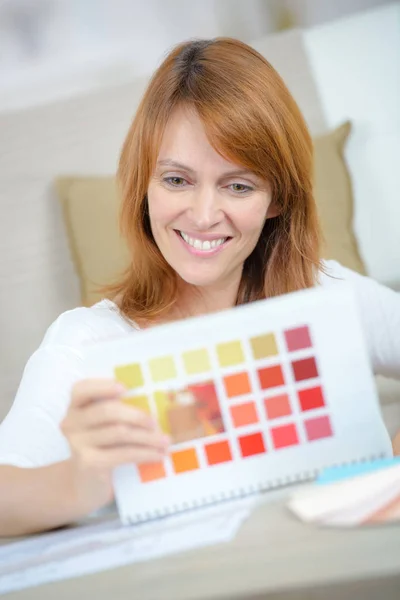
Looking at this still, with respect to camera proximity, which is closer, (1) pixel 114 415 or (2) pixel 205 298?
(1) pixel 114 415

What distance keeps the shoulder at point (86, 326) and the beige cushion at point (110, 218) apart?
0.40m

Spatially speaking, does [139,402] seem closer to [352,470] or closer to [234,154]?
[352,470]

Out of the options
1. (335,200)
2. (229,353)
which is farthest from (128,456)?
(335,200)

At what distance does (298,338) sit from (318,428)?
84 mm

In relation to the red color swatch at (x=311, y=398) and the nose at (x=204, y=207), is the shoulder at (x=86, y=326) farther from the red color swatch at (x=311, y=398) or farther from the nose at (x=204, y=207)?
the red color swatch at (x=311, y=398)

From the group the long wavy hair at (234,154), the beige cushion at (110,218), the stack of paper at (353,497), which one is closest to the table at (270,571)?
the stack of paper at (353,497)

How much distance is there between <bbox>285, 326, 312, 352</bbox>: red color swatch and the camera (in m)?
0.63

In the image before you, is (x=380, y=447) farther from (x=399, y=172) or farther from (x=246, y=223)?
(x=399, y=172)

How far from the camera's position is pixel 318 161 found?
5.00 ft

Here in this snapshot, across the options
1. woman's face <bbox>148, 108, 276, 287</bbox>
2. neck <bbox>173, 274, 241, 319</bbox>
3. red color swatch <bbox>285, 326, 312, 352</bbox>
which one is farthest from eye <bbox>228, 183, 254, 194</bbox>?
red color swatch <bbox>285, 326, 312, 352</bbox>

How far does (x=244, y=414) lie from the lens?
643 millimetres

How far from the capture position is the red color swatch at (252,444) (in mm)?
643

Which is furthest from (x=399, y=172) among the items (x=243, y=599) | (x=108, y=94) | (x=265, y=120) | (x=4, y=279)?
(x=243, y=599)

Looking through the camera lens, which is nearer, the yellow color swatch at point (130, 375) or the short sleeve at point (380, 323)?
the yellow color swatch at point (130, 375)
